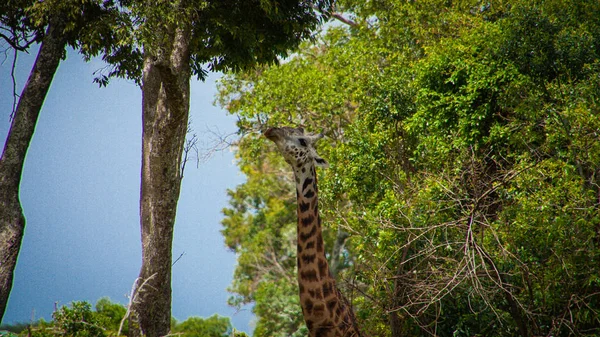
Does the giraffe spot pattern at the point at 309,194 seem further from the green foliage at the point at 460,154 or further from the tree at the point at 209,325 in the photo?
the tree at the point at 209,325

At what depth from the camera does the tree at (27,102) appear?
987 cm

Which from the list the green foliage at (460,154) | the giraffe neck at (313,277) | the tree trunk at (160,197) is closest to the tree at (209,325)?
the green foliage at (460,154)

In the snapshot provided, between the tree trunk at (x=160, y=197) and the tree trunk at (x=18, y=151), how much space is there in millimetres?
1923

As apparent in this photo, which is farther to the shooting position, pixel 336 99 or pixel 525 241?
pixel 336 99

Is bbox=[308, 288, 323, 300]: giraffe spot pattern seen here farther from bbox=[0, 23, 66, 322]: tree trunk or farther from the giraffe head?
bbox=[0, 23, 66, 322]: tree trunk

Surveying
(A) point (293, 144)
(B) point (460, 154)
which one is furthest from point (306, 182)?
(B) point (460, 154)

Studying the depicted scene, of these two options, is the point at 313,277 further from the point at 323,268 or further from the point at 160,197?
the point at 160,197

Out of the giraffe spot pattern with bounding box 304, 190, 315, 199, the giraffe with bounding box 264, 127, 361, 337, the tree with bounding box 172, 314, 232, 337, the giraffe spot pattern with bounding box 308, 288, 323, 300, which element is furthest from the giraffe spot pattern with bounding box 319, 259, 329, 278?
the tree with bounding box 172, 314, 232, 337

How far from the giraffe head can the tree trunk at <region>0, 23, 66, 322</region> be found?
532 cm

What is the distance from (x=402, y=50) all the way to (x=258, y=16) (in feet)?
20.0

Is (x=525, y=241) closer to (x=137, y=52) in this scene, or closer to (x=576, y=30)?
(x=576, y=30)

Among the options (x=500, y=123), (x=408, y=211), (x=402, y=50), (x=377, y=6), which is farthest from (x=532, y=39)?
(x=377, y=6)

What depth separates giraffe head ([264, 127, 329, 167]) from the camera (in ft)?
22.8

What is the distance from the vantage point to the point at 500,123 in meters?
12.4
